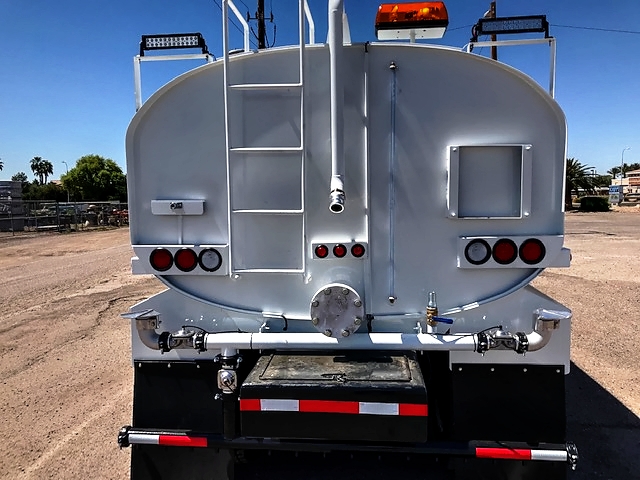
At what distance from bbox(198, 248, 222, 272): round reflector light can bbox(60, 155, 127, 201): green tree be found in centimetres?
6537

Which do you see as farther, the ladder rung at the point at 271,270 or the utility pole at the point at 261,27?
the utility pole at the point at 261,27

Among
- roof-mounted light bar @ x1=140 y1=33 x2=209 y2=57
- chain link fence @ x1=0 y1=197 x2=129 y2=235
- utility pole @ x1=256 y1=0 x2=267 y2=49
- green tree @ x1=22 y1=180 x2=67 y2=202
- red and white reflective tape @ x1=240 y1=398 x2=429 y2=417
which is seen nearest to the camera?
red and white reflective tape @ x1=240 y1=398 x2=429 y2=417

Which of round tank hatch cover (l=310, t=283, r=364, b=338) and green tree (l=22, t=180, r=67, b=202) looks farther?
green tree (l=22, t=180, r=67, b=202)

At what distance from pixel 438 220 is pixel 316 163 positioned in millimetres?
797

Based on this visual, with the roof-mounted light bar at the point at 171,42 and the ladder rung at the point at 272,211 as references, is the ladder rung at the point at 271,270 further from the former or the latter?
the roof-mounted light bar at the point at 171,42

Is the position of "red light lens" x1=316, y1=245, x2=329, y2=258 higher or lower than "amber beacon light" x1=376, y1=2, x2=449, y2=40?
lower

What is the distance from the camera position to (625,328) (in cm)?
686

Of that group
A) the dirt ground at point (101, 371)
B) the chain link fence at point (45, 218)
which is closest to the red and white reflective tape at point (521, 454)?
the dirt ground at point (101, 371)

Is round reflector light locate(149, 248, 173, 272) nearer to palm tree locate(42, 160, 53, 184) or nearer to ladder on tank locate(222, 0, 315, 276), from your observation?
ladder on tank locate(222, 0, 315, 276)

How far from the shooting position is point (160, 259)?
2803mm

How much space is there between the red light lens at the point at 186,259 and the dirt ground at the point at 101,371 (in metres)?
1.77

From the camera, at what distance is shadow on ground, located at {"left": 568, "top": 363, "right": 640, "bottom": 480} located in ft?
11.0

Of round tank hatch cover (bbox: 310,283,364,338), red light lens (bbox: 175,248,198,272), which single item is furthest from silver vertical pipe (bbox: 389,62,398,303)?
red light lens (bbox: 175,248,198,272)

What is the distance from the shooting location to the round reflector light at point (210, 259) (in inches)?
110
